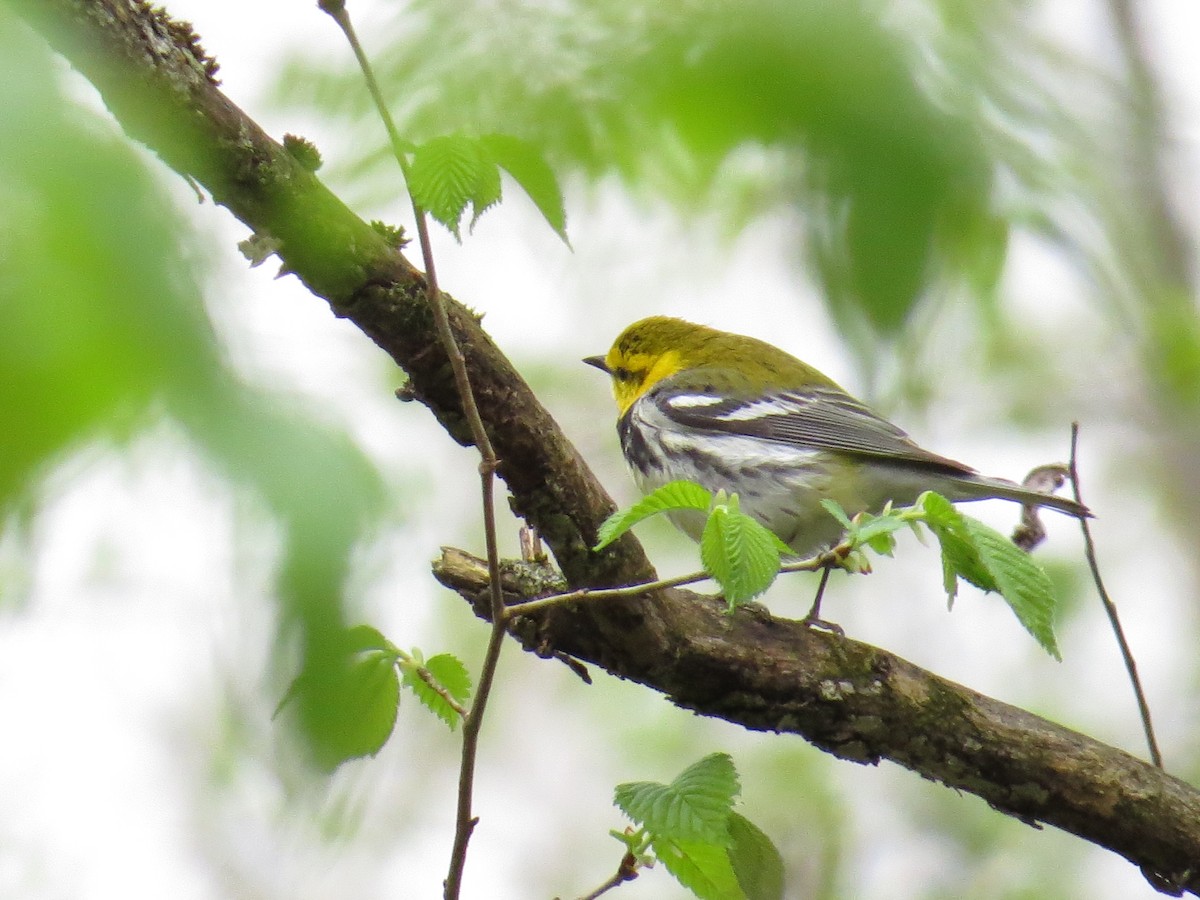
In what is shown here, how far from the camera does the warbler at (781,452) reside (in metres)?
4.48

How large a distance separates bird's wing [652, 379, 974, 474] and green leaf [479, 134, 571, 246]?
9.70 ft

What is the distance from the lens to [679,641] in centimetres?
296

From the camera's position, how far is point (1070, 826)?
3172mm

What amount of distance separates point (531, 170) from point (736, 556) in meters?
0.74

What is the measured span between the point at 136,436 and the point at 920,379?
799 millimetres

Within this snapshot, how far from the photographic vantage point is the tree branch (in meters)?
2.19

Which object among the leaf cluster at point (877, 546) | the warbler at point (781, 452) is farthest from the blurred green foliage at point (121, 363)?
the warbler at point (781, 452)

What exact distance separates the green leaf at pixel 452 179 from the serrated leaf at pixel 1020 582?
40.1 inches

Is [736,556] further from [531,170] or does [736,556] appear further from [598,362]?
[598,362]

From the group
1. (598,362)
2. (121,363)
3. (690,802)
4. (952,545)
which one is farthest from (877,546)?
(598,362)

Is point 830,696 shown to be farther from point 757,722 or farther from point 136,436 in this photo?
point 136,436

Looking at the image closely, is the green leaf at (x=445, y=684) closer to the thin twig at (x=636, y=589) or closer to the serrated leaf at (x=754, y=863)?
the thin twig at (x=636, y=589)

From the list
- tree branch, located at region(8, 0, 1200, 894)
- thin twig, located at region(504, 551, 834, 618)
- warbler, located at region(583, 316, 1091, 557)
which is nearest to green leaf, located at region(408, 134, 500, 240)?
tree branch, located at region(8, 0, 1200, 894)

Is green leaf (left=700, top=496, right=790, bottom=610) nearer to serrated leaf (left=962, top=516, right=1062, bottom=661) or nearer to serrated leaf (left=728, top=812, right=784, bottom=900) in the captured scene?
serrated leaf (left=962, top=516, right=1062, bottom=661)
